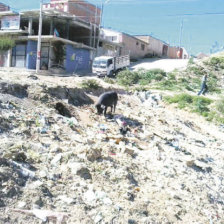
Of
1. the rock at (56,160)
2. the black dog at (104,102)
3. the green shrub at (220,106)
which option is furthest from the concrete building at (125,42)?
the rock at (56,160)

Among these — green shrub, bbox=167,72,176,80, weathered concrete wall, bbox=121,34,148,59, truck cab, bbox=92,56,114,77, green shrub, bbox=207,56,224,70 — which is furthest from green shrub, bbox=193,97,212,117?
weathered concrete wall, bbox=121,34,148,59

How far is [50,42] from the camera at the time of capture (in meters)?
29.6

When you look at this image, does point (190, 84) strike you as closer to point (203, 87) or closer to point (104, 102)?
point (203, 87)

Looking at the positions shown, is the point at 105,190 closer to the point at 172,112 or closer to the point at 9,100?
the point at 9,100

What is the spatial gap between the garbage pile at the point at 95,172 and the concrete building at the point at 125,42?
2639 cm

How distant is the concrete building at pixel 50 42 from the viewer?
95.2 feet

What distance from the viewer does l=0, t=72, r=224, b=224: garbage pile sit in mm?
5805

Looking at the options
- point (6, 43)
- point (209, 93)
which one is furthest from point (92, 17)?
point (209, 93)

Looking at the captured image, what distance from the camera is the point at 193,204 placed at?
7.14 metres

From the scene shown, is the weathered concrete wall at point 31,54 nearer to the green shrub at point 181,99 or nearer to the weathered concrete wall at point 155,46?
the green shrub at point 181,99

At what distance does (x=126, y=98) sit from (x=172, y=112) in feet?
9.02

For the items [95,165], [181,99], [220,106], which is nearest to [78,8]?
[181,99]

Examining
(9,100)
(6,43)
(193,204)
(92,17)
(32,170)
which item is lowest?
(193,204)

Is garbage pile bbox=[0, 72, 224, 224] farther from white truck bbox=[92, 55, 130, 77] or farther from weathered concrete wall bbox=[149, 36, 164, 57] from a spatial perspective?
weathered concrete wall bbox=[149, 36, 164, 57]
